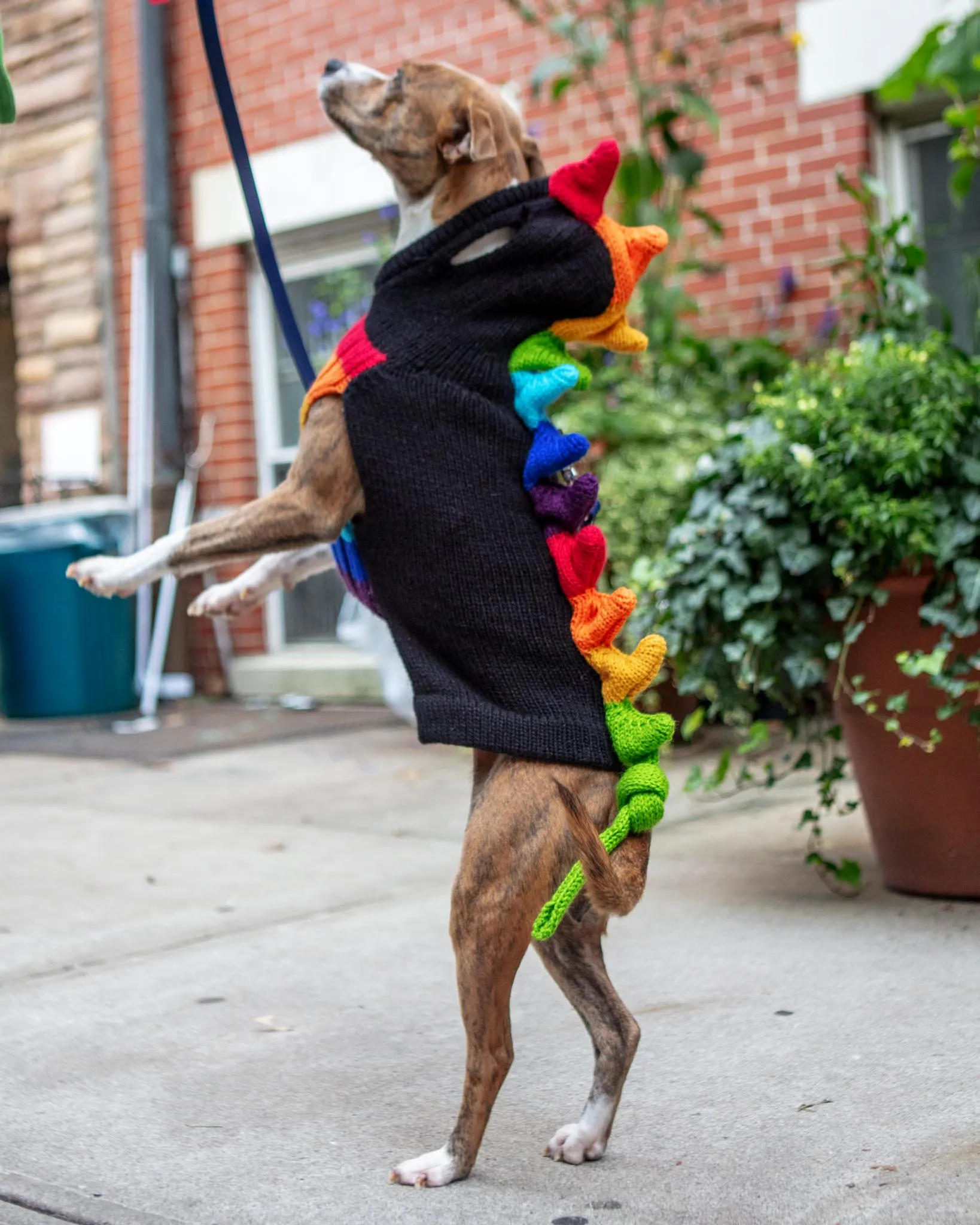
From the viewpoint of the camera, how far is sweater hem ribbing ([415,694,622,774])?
2473 mm

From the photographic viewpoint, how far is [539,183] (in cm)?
265

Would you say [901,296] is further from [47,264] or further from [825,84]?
[47,264]

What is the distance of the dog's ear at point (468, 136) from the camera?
2602 millimetres

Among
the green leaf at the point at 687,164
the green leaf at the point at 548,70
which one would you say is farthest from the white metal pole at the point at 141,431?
→ the green leaf at the point at 687,164

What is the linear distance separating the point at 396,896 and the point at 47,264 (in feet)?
22.1

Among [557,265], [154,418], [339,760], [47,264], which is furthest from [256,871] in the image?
[47,264]

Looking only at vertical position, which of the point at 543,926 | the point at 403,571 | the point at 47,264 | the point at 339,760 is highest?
the point at 47,264

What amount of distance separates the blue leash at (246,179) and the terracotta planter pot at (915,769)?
172cm

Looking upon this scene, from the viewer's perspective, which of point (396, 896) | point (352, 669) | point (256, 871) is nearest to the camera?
point (396, 896)

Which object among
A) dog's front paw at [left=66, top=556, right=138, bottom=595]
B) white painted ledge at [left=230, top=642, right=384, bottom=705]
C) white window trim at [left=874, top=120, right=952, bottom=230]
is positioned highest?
white window trim at [left=874, top=120, right=952, bottom=230]

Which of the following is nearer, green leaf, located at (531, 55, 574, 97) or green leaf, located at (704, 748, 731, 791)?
green leaf, located at (704, 748, 731, 791)

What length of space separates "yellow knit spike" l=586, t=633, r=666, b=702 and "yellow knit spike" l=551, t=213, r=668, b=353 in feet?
1.83

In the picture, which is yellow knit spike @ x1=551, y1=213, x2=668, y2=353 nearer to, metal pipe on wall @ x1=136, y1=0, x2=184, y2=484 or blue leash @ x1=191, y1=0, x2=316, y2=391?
blue leash @ x1=191, y1=0, x2=316, y2=391

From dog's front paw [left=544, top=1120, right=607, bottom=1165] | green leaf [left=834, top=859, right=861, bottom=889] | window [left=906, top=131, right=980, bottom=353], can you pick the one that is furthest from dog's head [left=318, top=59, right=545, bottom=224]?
window [left=906, top=131, right=980, bottom=353]
